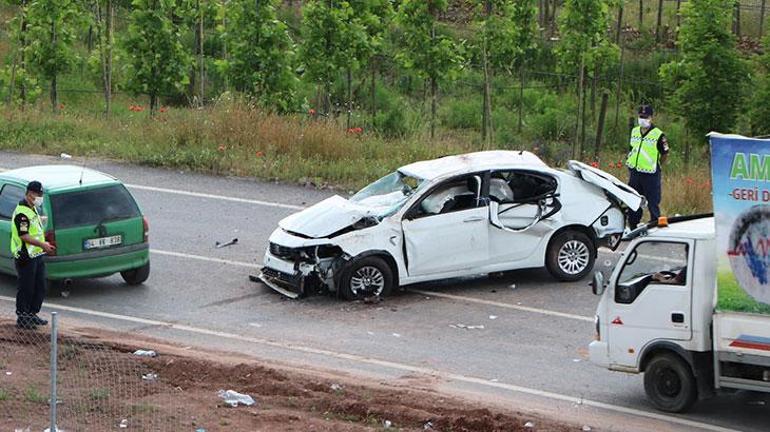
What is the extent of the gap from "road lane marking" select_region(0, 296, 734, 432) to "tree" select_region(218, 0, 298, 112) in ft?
41.4

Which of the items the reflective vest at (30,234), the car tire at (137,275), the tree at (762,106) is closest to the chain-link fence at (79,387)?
the reflective vest at (30,234)

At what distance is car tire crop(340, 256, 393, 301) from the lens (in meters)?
16.7

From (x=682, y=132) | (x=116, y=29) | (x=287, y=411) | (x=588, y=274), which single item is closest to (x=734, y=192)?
(x=287, y=411)

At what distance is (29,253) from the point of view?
49.2 feet

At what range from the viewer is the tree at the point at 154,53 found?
29.5 m

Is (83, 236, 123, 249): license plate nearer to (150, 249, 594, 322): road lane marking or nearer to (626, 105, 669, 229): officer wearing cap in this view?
(150, 249, 594, 322): road lane marking

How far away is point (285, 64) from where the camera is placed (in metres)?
28.7

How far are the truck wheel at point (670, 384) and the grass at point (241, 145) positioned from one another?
9.51 meters

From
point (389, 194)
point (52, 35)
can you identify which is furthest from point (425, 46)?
point (389, 194)

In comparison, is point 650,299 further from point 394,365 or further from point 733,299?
point 394,365

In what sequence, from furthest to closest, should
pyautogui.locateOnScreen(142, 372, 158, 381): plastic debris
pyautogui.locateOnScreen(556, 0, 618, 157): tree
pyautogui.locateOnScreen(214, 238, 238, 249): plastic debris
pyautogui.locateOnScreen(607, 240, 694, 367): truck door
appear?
pyautogui.locateOnScreen(556, 0, 618, 157): tree → pyautogui.locateOnScreen(214, 238, 238, 249): plastic debris → pyautogui.locateOnScreen(142, 372, 158, 381): plastic debris → pyautogui.locateOnScreen(607, 240, 694, 367): truck door

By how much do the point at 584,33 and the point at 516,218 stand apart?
13.4m

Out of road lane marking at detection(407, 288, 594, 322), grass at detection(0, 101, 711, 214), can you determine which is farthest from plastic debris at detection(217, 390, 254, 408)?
grass at detection(0, 101, 711, 214)

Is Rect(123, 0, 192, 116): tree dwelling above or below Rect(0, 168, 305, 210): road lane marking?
above
